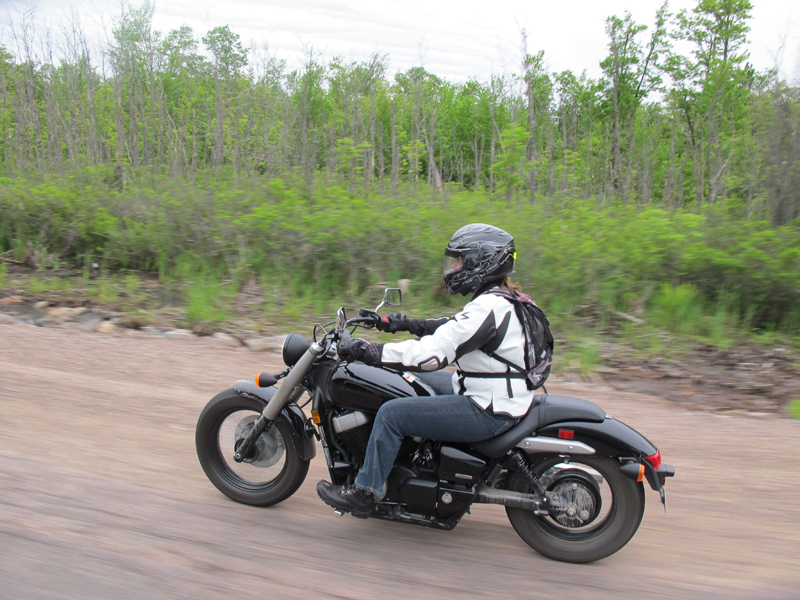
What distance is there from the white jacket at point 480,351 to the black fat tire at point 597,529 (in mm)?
462

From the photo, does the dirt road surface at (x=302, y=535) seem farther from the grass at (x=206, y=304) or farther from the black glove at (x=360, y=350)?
the grass at (x=206, y=304)

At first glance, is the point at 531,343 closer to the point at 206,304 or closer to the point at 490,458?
the point at 490,458

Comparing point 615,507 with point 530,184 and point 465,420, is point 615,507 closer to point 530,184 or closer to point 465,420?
point 465,420

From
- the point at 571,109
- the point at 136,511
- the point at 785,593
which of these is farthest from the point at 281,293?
the point at 571,109

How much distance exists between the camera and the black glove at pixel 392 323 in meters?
3.53

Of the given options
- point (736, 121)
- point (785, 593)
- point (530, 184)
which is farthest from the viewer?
point (736, 121)

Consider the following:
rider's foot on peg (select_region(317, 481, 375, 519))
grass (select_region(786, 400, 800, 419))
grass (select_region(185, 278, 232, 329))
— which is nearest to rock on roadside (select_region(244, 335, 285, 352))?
grass (select_region(185, 278, 232, 329))

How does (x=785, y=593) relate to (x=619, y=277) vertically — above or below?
below

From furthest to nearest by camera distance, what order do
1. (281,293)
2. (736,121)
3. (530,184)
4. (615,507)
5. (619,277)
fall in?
(736,121) → (530,184) → (281,293) → (619,277) → (615,507)

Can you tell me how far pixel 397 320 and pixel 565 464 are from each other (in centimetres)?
123

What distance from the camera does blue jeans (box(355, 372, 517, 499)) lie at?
10.5 feet

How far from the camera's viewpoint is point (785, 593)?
3.04 m

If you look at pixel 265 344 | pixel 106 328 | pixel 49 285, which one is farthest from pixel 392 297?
pixel 49 285

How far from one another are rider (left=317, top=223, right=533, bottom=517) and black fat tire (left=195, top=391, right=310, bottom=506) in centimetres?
43
